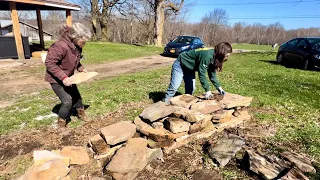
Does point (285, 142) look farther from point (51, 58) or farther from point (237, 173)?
point (51, 58)

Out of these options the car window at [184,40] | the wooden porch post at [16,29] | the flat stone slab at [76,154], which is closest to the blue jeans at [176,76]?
the flat stone slab at [76,154]

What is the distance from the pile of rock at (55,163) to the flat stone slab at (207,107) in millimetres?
1916

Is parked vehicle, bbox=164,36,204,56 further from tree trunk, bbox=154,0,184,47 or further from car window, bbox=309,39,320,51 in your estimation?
tree trunk, bbox=154,0,184,47

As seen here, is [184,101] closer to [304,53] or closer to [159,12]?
[304,53]

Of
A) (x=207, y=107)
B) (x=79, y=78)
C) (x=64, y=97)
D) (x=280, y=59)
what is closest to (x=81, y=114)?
(x=64, y=97)

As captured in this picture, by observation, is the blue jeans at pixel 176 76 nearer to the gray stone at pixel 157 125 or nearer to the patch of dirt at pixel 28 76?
the gray stone at pixel 157 125

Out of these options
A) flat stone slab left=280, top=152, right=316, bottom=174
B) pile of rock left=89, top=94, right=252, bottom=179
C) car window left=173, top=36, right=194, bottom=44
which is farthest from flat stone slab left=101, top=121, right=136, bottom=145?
car window left=173, top=36, right=194, bottom=44

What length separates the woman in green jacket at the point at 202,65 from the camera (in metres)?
3.90

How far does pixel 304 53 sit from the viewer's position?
1141 cm

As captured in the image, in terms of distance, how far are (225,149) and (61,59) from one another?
281 cm

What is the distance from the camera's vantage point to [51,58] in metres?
3.43

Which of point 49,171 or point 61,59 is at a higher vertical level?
point 61,59

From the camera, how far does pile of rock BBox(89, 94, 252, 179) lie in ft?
10.1

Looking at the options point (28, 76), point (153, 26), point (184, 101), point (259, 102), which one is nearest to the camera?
point (184, 101)
